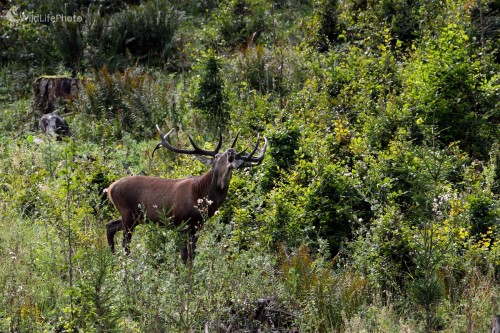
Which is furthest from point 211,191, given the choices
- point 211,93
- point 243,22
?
point 243,22

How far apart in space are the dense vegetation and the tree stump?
174 millimetres

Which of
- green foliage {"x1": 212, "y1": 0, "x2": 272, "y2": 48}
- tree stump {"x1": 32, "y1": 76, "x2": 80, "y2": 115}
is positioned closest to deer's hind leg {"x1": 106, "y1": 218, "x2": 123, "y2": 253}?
tree stump {"x1": 32, "y1": 76, "x2": 80, "y2": 115}

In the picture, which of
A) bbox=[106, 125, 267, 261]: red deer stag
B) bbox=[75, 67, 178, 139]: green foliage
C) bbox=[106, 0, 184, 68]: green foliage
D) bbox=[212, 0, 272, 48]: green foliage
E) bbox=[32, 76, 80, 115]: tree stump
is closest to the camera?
bbox=[106, 125, 267, 261]: red deer stag

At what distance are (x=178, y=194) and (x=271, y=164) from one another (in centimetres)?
198

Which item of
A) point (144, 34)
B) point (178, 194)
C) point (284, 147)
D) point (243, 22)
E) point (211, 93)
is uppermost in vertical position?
point (243, 22)

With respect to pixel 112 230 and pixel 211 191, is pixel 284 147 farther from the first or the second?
pixel 112 230

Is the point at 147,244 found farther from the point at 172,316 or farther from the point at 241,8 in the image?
the point at 241,8

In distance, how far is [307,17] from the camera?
18984 mm

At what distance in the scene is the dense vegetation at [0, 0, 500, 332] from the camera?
8.39m

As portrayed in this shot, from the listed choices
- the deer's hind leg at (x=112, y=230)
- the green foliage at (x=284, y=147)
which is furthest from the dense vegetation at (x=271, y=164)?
the deer's hind leg at (x=112, y=230)

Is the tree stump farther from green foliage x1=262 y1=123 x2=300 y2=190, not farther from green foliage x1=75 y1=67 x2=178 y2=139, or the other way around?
green foliage x1=262 y1=123 x2=300 y2=190

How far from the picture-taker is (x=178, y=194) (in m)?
11.0

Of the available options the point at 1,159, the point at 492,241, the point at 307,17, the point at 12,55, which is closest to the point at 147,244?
the point at 492,241

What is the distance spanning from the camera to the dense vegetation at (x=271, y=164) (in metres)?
8.39
